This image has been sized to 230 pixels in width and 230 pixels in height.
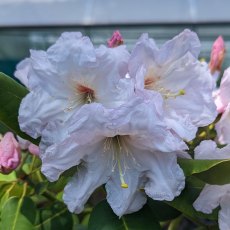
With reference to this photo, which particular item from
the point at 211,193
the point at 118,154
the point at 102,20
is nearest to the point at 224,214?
the point at 211,193

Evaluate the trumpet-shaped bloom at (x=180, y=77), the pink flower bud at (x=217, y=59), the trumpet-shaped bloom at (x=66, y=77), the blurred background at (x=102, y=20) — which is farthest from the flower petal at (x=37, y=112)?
the blurred background at (x=102, y=20)

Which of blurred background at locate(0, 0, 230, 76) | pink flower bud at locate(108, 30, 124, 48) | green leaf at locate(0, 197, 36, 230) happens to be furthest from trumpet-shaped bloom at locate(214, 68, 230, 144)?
blurred background at locate(0, 0, 230, 76)

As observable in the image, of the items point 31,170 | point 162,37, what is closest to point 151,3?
point 162,37

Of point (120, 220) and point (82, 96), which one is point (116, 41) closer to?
point (82, 96)

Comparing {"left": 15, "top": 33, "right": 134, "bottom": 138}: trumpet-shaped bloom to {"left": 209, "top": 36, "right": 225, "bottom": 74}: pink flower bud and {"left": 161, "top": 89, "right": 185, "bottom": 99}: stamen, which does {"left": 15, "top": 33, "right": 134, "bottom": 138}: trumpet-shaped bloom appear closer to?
{"left": 161, "top": 89, "right": 185, "bottom": 99}: stamen

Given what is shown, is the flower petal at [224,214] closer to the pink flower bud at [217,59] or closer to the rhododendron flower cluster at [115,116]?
the rhododendron flower cluster at [115,116]

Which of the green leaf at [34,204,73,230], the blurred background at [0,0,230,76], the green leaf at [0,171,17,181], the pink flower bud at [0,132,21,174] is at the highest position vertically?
the pink flower bud at [0,132,21,174]

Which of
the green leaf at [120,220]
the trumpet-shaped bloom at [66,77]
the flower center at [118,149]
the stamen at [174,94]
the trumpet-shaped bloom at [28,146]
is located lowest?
the green leaf at [120,220]
